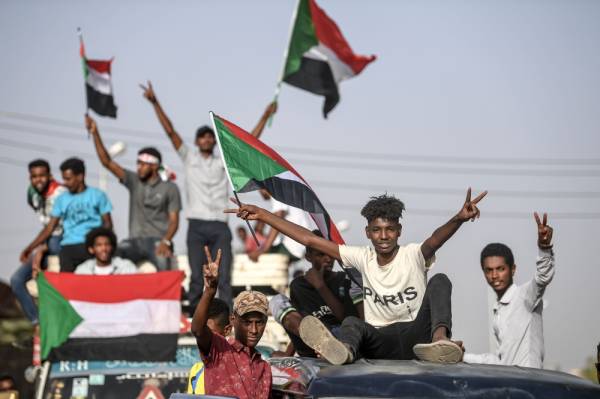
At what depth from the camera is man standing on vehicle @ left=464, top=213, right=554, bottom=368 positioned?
26.9 ft

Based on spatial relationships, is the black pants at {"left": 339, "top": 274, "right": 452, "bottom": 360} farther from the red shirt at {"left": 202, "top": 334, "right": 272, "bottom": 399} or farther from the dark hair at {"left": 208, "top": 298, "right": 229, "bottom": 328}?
the dark hair at {"left": 208, "top": 298, "right": 229, "bottom": 328}

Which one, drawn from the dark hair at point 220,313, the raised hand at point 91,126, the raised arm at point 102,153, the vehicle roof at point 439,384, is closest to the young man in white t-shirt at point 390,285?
the dark hair at point 220,313

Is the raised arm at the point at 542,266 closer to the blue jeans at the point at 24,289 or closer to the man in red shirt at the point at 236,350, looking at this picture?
the man in red shirt at the point at 236,350

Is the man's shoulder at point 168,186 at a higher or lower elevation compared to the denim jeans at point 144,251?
higher

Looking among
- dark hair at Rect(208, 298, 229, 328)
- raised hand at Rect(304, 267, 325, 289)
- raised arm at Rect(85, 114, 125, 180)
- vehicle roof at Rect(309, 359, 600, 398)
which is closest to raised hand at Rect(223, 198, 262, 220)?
dark hair at Rect(208, 298, 229, 328)

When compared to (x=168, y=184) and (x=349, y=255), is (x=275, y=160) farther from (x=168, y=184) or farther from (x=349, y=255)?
(x=168, y=184)

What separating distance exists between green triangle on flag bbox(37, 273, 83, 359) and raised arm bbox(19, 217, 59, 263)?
4.07 ft

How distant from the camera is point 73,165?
43.4 feet

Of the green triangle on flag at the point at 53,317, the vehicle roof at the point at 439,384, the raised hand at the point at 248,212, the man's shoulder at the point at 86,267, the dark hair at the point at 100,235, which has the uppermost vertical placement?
the dark hair at the point at 100,235

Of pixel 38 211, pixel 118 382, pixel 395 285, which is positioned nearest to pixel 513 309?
pixel 395 285

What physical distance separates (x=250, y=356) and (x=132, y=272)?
624 centimetres

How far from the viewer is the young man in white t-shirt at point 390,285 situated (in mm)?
7075

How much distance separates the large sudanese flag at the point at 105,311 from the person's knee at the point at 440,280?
501 centimetres

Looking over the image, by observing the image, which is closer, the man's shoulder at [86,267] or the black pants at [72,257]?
the man's shoulder at [86,267]
